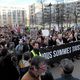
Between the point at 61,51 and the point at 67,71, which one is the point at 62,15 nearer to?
the point at 61,51

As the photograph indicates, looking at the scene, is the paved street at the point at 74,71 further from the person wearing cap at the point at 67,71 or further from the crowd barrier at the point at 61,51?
the person wearing cap at the point at 67,71

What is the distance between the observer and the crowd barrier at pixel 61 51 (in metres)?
14.0

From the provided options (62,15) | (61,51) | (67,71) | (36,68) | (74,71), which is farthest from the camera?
(62,15)

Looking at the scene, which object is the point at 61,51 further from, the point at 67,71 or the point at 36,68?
the point at 36,68

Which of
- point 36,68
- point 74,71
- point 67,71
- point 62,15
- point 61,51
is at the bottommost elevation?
point 74,71

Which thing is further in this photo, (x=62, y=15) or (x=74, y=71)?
(x=62, y=15)

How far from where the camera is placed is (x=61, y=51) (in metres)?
15.4

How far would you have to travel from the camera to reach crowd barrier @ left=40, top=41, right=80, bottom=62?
1403 cm

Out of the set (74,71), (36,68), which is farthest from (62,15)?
(36,68)

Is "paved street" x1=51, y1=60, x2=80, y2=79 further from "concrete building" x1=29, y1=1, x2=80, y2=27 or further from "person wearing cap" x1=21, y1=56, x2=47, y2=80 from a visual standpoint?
"concrete building" x1=29, y1=1, x2=80, y2=27

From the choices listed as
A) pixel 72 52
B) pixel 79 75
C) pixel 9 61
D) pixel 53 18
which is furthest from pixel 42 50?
pixel 53 18

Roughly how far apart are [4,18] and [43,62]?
132 metres

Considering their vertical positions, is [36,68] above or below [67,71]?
above

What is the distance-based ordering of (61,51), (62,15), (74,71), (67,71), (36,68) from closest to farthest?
(36,68), (67,71), (74,71), (61,51), (62,15)
